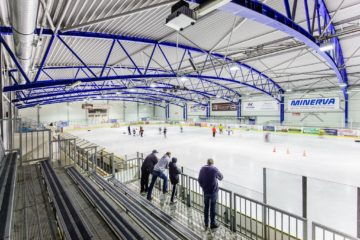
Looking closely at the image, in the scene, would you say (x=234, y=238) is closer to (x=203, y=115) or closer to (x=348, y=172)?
(x=348, y=172)

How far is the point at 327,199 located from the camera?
19.1ft

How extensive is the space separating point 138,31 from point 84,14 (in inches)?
112

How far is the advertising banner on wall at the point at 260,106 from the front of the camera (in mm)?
29797

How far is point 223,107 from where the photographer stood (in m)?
38.2

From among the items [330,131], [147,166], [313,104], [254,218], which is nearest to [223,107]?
[313,104]

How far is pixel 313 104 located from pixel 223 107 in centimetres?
1564

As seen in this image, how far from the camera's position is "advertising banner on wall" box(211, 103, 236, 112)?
119 ft

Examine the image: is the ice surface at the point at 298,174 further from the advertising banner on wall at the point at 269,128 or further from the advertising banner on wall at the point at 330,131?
the advertising banner on wall at the point at 269,128

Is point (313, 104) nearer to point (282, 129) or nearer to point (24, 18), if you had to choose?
point (282, 129)

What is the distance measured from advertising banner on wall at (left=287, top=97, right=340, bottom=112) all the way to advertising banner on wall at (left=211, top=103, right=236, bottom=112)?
33.5ft

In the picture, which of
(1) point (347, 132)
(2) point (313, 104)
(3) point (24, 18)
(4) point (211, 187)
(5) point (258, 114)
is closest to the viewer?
(3) point (24, 18)

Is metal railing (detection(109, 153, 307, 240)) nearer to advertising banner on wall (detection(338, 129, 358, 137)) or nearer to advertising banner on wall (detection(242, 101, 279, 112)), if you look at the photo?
advertising banner on wall (detection(338, 129, 358, 137))

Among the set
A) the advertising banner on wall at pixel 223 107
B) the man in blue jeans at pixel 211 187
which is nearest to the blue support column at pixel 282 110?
the advertising banner on wall at pixel 223 107

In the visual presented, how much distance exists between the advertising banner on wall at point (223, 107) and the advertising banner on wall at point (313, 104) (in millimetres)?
10206
